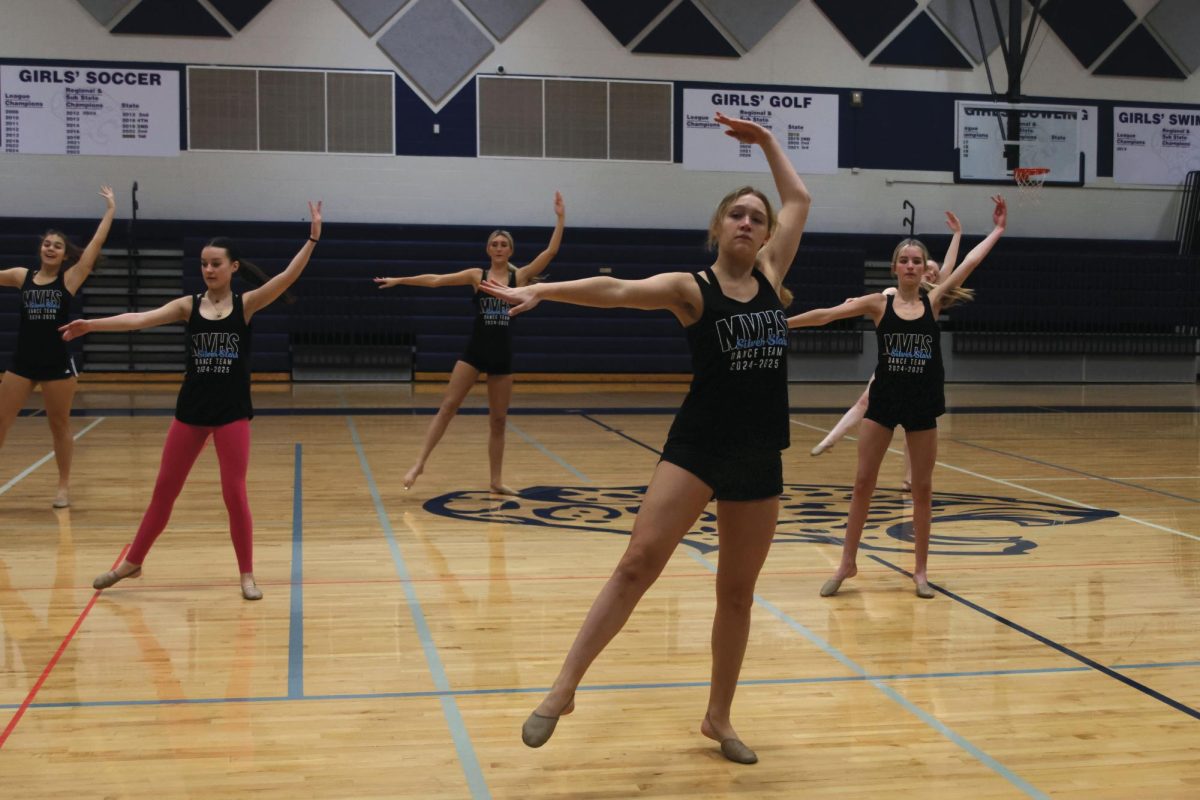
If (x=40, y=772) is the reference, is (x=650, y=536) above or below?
above

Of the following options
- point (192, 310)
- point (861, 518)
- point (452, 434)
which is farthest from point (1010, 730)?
point (452, 434)

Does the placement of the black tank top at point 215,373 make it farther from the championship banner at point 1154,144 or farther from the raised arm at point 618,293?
the championship banner at point 1154,144

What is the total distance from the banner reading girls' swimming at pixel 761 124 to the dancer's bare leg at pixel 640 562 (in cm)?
1641

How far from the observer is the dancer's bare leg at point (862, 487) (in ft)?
19.0

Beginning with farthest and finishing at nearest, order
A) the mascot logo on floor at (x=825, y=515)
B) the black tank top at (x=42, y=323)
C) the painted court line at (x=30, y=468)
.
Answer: the painted court line at (x=30, y=468) < the black tank top at (x=42, y=323) < the mascot logo on floor at (x=825, y=515)

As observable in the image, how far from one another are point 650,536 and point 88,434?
9.91m

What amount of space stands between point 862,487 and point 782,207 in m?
2.42

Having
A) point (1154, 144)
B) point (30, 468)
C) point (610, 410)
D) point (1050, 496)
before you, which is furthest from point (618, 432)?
point (1154, 144)

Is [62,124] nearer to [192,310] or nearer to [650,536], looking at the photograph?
[192,310]

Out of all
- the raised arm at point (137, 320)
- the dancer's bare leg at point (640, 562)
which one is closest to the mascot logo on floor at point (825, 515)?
the raised arm at point (137, 320)

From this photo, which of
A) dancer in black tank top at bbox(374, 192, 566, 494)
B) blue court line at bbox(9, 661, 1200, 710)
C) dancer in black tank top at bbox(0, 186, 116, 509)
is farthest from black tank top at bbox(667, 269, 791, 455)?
dancer in black tank top at bbox(0, 186, 116, 509)

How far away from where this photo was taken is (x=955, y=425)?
1371cm

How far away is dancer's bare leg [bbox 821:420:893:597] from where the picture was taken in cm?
580

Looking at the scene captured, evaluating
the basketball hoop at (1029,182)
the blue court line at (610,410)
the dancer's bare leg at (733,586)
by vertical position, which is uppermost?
the basketball hoop at (1029,182)
